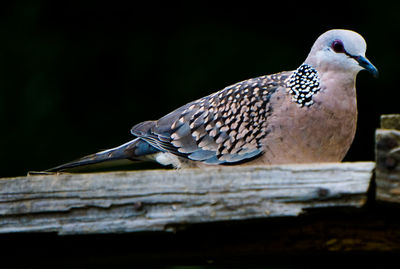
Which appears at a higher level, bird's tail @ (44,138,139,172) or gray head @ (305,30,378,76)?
gray head @ (305,30,378,76)

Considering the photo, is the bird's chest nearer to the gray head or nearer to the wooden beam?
the gray head

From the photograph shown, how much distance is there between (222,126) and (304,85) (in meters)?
0.39

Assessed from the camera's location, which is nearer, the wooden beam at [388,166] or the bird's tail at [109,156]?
the wooden beam at [388,166]

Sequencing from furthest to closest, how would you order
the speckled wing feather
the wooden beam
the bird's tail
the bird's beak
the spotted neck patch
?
the bird's tail < the speckled wing feather < the spotted neck patch < the bird's beak < the wooden beam

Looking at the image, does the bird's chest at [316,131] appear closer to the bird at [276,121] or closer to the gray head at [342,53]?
the bird at [276,121]

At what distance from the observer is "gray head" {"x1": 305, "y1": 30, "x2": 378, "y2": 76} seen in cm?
221

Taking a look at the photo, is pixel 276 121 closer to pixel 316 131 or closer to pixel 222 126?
pixel 316 131

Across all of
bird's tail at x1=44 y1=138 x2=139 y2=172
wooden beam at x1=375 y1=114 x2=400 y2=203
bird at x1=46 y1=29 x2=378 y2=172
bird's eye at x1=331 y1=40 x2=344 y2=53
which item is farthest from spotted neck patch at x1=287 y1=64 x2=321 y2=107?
wooden beam at x1=375 y1=114 x2=400 y2=203

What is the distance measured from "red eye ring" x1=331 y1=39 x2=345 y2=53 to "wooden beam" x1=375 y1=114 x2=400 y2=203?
922 mm

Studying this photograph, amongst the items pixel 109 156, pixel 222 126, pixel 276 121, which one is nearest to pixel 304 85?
pixel 276 121

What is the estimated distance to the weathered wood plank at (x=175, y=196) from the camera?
143 centimetres

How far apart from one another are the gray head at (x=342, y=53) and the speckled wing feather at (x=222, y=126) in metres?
0.21

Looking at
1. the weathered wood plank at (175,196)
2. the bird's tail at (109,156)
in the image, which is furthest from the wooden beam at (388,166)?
the bird's tail at (109,156)

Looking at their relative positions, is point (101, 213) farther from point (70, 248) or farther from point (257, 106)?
point (257, 106)
